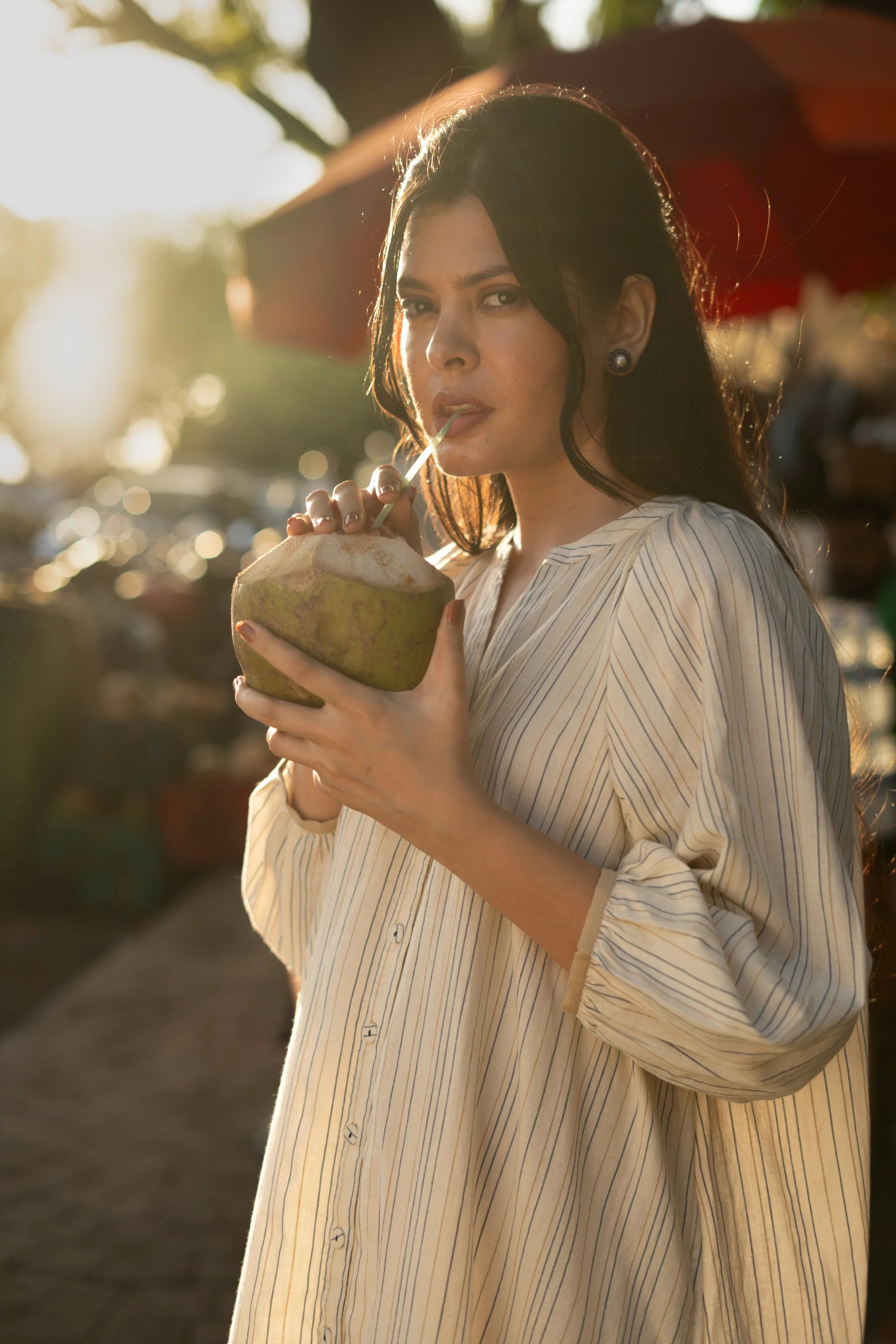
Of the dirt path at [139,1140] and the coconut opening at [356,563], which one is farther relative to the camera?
the dirt path at [139,1140]

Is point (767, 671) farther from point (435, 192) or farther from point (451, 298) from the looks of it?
point (435, 192)

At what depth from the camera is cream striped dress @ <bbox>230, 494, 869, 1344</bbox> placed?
1.12 metres

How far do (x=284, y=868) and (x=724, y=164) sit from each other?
304cm

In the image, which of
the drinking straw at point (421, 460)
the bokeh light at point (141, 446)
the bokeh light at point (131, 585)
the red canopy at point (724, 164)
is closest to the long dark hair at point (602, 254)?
the drinking straw at point (421, 460)

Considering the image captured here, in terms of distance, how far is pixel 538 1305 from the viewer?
1187 millimetres

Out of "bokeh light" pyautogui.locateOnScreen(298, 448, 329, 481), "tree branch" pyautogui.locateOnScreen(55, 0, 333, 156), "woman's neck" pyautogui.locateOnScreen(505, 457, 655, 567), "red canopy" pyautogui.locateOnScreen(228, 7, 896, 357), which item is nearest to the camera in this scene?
"woman's neck" pyautogui.locateOnScreen(505, 457, 655, 567)

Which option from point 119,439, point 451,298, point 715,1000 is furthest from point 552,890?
point 119,439

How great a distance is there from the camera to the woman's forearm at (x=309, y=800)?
1.61m

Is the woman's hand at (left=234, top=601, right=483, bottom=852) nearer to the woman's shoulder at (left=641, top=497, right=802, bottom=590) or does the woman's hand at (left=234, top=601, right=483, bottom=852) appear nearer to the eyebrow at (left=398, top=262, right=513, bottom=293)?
the woman's shoulder at (left=641, top=497, right=802, bottom=590)

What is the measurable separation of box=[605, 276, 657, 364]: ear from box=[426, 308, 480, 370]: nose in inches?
7.1

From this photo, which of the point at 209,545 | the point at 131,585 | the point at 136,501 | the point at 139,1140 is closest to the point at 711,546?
the point at 139,1140

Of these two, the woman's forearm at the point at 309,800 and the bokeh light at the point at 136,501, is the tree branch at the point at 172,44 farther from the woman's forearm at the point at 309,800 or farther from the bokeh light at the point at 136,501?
the woman's forearm at the point at 309,800

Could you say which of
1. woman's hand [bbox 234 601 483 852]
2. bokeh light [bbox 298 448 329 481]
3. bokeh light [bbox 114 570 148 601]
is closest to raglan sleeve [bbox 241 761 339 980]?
woman's hand [bbox 234 601 483 852]

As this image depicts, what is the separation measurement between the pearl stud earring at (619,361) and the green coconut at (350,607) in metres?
Result: 0.33
